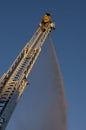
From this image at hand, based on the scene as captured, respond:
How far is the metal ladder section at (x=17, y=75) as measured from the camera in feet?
85.3

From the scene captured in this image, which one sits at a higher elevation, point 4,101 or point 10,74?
point 10,74

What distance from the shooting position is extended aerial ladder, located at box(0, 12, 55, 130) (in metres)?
26.1

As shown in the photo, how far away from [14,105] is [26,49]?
290 inches

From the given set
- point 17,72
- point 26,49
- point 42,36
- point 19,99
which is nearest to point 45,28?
point 42,36

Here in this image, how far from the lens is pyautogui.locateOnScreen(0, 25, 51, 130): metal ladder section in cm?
2600

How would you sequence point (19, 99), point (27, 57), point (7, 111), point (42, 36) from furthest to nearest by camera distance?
point (42, 36), point (27, 57), point (19, 99), point (7, 111)

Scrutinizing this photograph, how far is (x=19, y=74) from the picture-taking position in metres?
30.3

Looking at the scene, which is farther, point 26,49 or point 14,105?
point 26,49

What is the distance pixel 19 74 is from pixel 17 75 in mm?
264

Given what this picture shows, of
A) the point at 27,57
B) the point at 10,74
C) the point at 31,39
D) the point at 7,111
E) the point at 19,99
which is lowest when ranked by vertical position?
the point at 7,111

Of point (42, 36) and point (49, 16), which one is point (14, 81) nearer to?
point (42, 36)

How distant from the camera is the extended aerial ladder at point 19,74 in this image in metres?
26.1

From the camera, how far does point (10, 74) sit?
1175 inches

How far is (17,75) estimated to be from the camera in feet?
98.7
